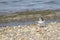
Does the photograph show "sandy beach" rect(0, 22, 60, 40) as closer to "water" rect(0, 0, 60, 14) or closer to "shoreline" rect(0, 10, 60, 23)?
"shoreline" rect(0, 10, 60, 23)

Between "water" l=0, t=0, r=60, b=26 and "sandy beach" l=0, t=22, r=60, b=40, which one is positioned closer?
"sandy beach" l=0, t=22, r=60, b=40

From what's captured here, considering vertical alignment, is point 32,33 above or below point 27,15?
above

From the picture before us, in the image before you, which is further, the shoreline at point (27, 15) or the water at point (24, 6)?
the water at point (24, 6)

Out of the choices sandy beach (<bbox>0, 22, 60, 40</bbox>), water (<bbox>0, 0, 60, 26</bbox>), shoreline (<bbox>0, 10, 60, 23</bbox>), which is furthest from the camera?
water (<bbox>0, 0, 60, 26</bbox>)

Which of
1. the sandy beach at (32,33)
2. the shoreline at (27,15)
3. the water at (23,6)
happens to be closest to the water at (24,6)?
the water at (23,6)

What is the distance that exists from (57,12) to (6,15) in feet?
6.57

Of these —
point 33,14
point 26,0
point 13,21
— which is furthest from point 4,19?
point 26,0

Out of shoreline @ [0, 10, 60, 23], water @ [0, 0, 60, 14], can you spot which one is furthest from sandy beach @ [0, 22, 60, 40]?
water @ [0, 0, 60, 14]

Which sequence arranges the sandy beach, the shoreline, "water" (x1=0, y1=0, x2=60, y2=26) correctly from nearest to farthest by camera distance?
the sandy beach → the shoreline → "water" (x1=0, y1=0, x2=60, y2=26)

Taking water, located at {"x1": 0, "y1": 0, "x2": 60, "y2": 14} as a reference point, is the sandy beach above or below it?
above

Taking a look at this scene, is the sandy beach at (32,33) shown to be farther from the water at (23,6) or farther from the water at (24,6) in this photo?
the water at (24,6)

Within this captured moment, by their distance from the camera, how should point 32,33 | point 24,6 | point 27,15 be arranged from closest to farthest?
1. point 32,33
2. point 27,15
3. point 24,6

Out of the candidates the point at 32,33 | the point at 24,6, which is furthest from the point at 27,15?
the point at 32,33

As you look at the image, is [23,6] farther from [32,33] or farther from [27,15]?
[32,33]
